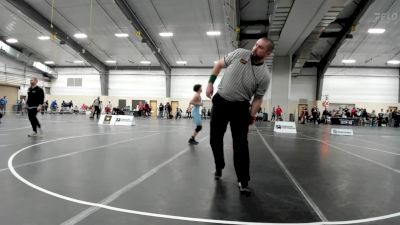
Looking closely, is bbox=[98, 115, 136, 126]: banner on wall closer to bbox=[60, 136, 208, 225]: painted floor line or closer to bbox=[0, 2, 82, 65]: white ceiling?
bbox=[60, 136, 208, 225]: painted floor line

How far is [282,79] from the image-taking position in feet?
77.0

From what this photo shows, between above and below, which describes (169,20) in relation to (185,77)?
above

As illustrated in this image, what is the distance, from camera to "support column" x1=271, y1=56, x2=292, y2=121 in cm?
2336

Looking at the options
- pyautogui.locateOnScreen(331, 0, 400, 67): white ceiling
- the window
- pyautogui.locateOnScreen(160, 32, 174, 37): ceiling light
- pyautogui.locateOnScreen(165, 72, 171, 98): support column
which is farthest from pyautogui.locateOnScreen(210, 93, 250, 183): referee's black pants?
the window

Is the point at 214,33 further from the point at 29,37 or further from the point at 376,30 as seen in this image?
the point at 29,37

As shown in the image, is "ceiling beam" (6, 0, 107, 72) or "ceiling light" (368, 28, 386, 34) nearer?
"ceiling beam" (6, 0, 107, 72)

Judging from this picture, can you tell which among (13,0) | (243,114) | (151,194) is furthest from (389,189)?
(13,0)

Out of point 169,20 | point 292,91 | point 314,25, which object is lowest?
point 292,91

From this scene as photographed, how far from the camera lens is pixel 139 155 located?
202 inches

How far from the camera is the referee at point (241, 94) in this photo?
312 cm

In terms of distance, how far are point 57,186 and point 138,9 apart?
1926cm

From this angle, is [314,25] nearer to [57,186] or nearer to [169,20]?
[169,20]

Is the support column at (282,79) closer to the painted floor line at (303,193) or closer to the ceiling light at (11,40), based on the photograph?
the painted floor line at (303,193)

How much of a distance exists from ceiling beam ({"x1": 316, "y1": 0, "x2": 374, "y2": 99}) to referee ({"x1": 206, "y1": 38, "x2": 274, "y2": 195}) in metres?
17.5
